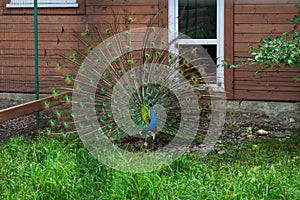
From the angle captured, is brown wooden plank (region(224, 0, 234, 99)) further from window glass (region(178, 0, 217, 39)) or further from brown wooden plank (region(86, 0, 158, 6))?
brown wooden plank (region(86, 0, 158, 6))

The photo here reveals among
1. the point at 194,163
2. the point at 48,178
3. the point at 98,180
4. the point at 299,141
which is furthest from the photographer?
the point at 299,141

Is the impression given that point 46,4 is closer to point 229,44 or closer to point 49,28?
point 49,28

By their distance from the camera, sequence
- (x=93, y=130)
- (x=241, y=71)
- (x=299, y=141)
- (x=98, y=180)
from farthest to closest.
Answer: (x=241, y=71)
(x=299, y=141)
(x=93, y=130)
(x=98, y=180)

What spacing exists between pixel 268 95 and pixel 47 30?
3.49 m

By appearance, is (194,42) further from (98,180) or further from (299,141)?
(98,180)

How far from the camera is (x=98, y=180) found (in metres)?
5.27

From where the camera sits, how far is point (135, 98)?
6.71 metres

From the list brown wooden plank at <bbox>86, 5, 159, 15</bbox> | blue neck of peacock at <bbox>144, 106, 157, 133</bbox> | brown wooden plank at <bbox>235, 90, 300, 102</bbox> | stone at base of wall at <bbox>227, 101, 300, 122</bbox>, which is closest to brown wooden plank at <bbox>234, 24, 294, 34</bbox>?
brown wooden plank at <bbox>235, 90, 300, 102</bbox>

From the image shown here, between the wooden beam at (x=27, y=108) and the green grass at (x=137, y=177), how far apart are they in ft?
1.29

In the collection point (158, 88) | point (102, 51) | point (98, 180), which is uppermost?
point (102, 51)

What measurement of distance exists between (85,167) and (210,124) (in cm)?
220

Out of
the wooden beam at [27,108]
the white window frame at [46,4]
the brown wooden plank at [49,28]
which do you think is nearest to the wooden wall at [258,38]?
the brown wooden plank at [49,28]

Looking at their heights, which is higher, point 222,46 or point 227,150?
point 222,46

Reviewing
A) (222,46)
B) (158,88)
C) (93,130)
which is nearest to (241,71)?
(222,46)
